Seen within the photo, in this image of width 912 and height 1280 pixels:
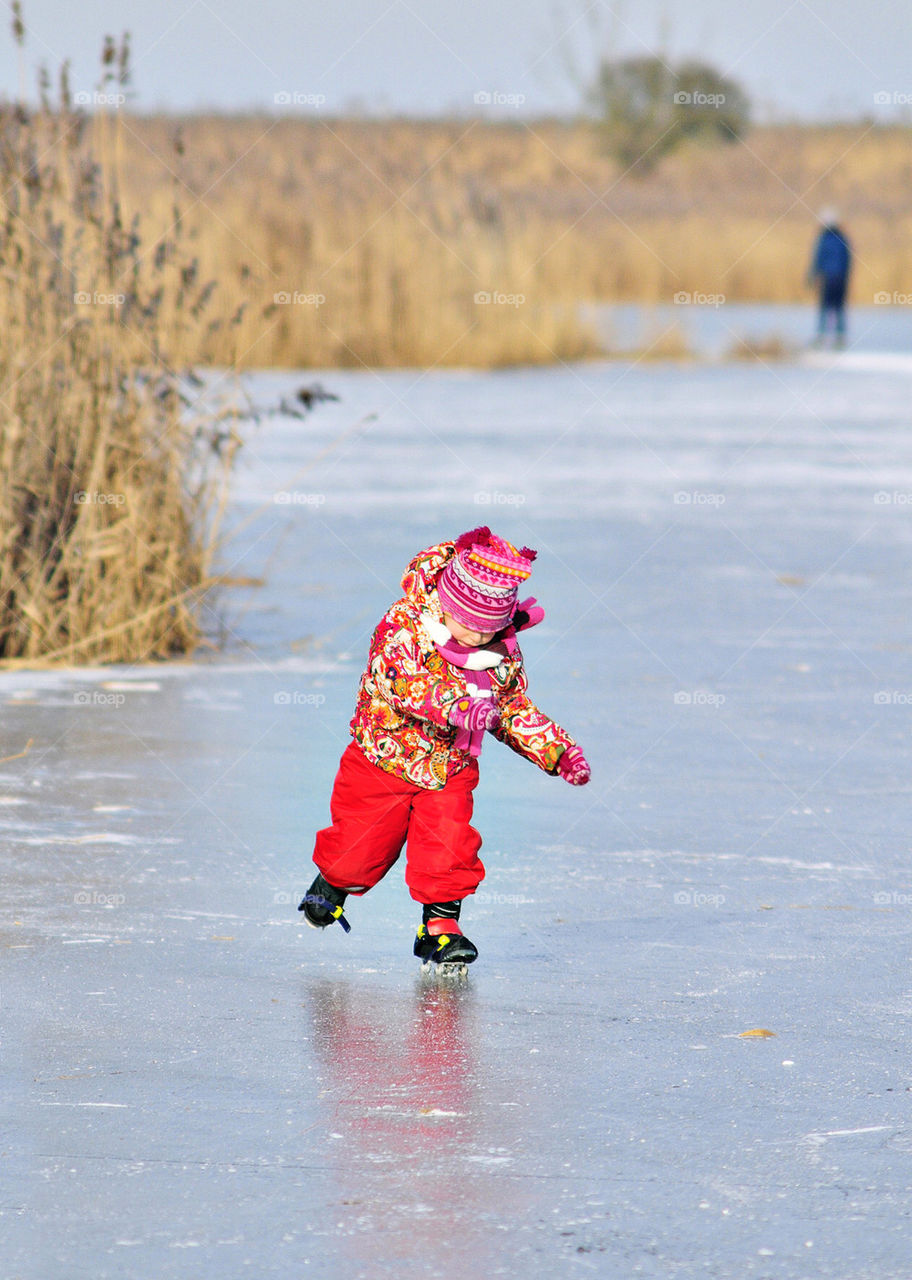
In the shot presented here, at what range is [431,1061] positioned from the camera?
3549mm

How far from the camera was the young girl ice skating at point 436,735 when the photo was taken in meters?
4.11

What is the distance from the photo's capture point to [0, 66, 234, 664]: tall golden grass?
705cm

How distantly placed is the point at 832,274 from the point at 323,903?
67.7 feet

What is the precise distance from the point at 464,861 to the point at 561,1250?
1539mm
